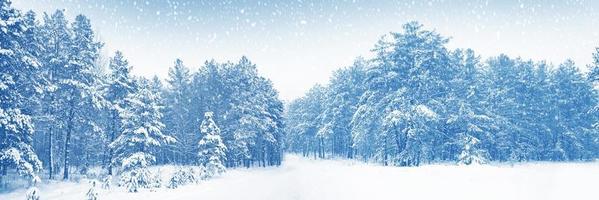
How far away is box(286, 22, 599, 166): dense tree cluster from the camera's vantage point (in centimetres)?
3039

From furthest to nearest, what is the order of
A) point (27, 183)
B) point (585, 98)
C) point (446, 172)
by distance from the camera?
point (585, 98), point (27, 183), point (446, 172)

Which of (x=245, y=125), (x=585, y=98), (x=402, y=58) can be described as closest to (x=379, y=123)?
(x=402, y=58)

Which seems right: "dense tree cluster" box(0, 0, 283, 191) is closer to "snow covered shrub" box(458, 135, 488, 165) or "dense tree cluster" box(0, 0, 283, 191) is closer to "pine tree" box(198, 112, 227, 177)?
"pine tree" box(198, 112, 227, 177)

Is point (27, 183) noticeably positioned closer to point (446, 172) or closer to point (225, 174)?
point (225, 174)

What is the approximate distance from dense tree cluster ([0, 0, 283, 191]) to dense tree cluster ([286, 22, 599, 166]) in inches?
544

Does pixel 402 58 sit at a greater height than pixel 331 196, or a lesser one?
greater

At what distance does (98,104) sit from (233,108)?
1562cm

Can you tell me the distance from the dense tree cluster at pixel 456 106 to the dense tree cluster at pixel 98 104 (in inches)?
544

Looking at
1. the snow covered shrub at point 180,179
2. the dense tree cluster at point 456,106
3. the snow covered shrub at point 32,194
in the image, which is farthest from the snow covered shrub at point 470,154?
the snow covered shrub at point 32,194

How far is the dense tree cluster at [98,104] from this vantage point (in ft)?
69.0

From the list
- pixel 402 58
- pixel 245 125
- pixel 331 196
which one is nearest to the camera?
pixel 331 196

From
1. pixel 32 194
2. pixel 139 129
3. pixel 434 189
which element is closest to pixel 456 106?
pixel 434 189

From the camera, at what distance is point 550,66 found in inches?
2082

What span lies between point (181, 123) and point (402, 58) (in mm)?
26997
